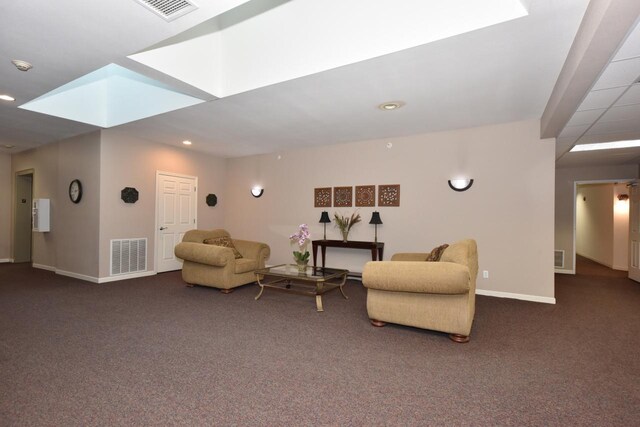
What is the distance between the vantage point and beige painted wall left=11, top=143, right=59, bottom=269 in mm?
6441

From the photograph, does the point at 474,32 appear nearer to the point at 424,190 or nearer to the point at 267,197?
the point at 424,190

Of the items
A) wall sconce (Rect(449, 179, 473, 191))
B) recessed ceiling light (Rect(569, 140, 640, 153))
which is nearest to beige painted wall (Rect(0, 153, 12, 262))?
wall sconce (Rect(449, 179, 473, 191))

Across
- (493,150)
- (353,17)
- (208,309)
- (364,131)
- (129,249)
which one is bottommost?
(208,309)

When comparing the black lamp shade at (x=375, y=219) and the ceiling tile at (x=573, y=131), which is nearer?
the ceiling tile at (x=573, y=131)

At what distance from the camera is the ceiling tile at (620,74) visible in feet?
7.91

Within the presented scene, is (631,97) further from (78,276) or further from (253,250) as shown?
(78,276)

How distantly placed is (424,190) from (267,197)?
3240 mm

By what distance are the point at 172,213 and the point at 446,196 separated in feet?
16.5

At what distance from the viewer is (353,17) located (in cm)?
296

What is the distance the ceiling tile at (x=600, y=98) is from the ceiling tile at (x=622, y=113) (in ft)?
0.64

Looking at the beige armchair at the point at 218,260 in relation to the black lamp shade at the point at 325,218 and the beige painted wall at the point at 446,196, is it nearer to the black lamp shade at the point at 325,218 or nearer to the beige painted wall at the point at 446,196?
the black lamp shade at the point at 325,218

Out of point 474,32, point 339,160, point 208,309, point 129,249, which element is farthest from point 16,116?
point 474,32

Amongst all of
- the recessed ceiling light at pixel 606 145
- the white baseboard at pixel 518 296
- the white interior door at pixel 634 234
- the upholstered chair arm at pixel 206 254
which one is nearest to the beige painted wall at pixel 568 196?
the white interior door at pixel 634 234

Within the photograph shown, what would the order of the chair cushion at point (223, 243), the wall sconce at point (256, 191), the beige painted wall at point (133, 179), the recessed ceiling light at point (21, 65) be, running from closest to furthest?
the recessed ceiling light at point (21, 65) → the chair cushion at point (223, 243) → the beige painted wall at point (133, 179) → the wall sconce at point (256, 191)
